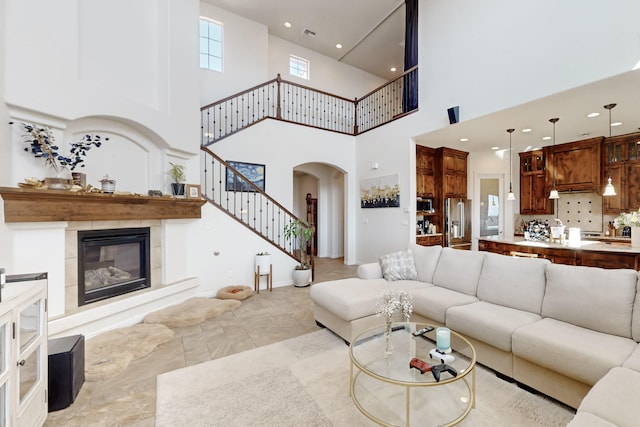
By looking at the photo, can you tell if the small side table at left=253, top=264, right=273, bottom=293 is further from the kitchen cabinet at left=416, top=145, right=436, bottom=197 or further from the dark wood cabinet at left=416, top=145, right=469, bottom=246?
the kitchen cabinet at left=416, top=145, right=436, bottom=197

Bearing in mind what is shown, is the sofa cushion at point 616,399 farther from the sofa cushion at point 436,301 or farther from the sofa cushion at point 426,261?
the sofa cushion at point 426,261

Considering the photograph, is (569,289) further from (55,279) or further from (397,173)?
(55,279)

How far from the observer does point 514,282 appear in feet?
8.73

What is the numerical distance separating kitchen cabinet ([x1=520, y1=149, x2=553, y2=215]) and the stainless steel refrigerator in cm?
130

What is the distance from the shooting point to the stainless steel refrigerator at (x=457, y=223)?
6.14 m

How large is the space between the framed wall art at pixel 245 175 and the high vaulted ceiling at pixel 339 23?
3621 millimetres

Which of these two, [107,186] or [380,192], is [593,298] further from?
[107,186]

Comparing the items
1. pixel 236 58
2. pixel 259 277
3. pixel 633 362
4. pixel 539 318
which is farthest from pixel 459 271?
pixel 236 58

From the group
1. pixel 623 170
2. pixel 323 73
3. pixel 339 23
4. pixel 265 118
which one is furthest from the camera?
pixel 323 73

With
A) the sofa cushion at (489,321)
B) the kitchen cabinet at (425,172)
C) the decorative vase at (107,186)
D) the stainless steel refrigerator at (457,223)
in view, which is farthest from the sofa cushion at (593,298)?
the decorative vase at (107,186)

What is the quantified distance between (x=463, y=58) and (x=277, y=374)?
16.7ft

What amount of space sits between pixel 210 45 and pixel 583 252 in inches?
313

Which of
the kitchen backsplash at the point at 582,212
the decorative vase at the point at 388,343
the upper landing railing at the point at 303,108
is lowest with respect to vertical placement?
the decorative vase at the point at 388,343

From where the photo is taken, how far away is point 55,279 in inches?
106
